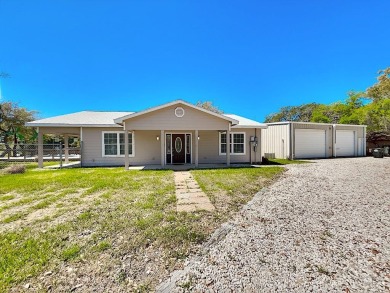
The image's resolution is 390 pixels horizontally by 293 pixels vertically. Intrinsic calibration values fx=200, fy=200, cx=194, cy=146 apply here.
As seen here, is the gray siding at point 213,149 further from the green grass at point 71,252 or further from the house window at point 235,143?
the green grass at point 71,252

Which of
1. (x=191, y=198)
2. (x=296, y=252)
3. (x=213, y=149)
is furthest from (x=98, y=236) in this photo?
(x=213, y=149)

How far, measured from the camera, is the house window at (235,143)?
13.6m

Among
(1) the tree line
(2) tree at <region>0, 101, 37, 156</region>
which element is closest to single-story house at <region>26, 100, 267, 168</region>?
(1) the tree line

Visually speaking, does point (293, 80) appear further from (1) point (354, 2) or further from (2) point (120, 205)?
(2) point (120, 205)

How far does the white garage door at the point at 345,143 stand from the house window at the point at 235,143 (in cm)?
1168

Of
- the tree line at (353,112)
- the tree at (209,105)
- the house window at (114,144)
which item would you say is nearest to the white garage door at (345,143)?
the tree line at (353,112)

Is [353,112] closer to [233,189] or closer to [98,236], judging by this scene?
[233,189]

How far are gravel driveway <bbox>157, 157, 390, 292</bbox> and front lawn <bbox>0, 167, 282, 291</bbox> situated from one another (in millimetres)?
395

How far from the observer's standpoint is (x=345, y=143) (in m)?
19.8

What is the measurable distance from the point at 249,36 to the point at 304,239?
1859cm

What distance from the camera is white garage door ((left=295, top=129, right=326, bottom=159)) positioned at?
1725 centimetres

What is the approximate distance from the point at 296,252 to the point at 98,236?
3095 mm

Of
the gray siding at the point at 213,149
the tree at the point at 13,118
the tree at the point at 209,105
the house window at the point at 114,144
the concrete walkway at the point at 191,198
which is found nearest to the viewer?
the concrete walkway at the point at 191,198

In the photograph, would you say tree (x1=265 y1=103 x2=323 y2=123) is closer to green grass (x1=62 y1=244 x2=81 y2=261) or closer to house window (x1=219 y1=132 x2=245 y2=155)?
house window (x1=219 y1=132 x2=245 y2=155)
